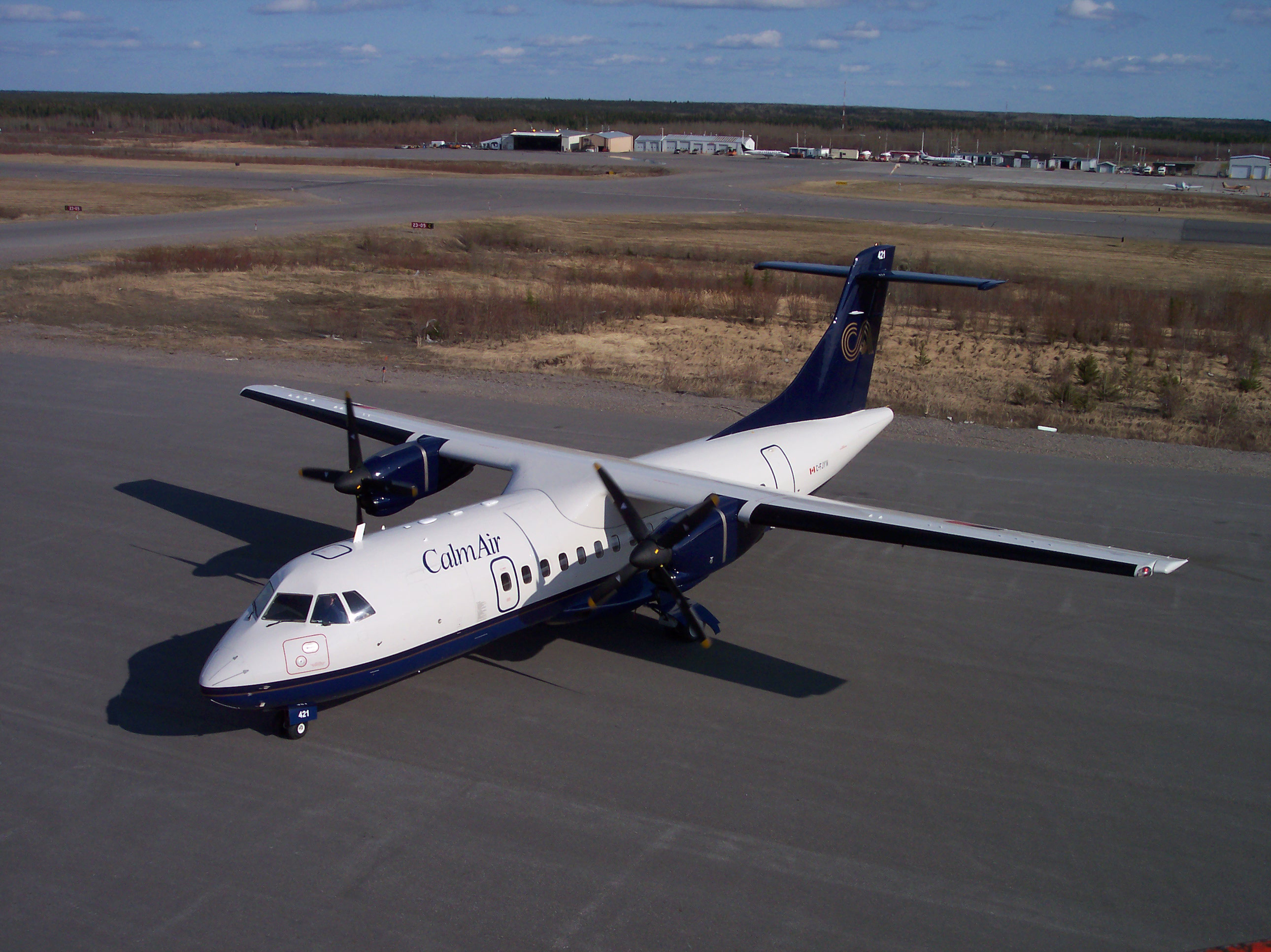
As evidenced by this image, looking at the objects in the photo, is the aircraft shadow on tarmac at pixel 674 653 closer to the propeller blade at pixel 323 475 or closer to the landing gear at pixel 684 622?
the landing gear at pixel 684 622

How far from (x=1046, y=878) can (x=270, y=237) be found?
54.9m

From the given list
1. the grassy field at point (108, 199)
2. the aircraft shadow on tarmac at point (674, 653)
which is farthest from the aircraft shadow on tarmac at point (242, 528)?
the grassy field at point (108, 199)

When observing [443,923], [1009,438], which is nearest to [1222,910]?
[443,923]

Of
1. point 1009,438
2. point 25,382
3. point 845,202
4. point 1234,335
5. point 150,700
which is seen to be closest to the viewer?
point 150,700

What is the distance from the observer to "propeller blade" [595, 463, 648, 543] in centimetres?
1284

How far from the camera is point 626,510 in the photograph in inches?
510

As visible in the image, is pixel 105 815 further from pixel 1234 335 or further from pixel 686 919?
pixel 1234 335

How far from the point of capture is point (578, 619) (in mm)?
14250

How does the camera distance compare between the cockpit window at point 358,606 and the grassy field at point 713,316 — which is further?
the grassy field at point 713,316

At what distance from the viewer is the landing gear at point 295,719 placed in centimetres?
1173

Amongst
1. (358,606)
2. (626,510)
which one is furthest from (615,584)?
(358,606)

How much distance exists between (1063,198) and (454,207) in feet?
200

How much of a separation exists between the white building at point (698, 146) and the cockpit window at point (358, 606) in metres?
155

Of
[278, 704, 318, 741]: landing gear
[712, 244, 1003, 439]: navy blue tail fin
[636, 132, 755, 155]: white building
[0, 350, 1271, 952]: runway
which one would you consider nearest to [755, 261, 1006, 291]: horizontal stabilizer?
[712, 244, 1003, 439]: navy blue tail fin
